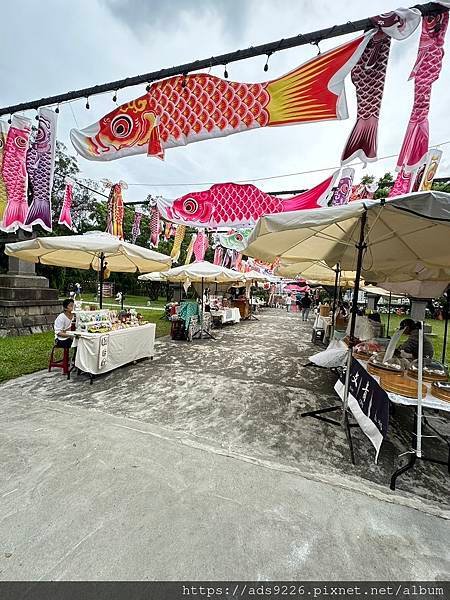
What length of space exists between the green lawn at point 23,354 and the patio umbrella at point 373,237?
483 cm

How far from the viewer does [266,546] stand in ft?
6.22

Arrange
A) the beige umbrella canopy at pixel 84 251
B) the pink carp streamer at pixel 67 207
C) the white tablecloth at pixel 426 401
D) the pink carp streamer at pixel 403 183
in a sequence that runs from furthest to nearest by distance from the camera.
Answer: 1. the pink carp streamer at pixel 67 207
2. the pink carp streamer at pixel 403 183
3. the beige umbrella canopy at pixel 84 251
4. the white tablecloth at pixel 426 401

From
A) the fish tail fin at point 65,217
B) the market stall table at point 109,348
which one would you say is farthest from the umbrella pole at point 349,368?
the fish tail fin at point 65,217

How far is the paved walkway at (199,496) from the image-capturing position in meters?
1.78

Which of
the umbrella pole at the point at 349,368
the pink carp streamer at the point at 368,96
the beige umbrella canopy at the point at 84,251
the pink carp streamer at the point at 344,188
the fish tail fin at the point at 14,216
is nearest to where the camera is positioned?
the umbrella pole at the point at 349,368

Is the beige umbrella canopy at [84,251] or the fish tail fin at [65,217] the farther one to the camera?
the fish tail fin at [65,217]

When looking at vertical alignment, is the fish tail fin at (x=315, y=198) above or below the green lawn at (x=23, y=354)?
above

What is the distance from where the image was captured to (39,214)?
19.7ft

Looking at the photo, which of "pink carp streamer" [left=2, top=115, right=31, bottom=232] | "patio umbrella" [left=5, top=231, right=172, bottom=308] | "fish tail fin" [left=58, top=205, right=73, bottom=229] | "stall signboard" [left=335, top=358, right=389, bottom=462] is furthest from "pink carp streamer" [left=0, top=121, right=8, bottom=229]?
"stall signboard" [left=335, top=358, right=389, bottom=462]

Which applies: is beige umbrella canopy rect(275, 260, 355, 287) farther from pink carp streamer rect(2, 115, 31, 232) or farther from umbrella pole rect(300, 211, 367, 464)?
pink carp streamer rect(2, 115, 31, 232)

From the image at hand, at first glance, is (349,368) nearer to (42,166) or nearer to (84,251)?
(84,251)

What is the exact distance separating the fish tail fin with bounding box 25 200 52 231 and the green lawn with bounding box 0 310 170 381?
293cm

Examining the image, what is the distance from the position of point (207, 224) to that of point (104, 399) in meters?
3.78

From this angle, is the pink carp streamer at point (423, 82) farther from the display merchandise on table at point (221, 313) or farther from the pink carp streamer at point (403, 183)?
the display merchandise on table at point (221, 313)
